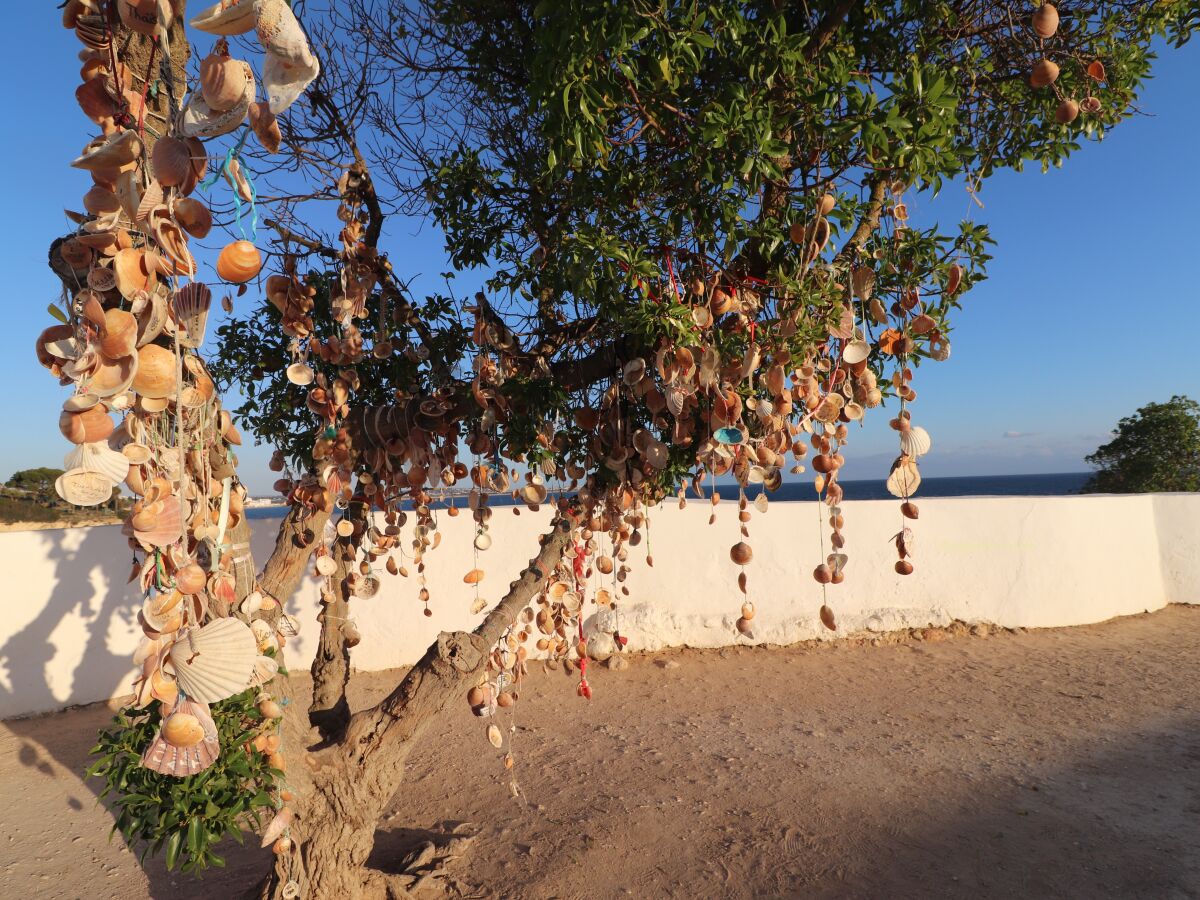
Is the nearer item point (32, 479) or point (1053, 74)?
point (1053, 74)

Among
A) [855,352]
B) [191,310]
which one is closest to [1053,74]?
[855,352]

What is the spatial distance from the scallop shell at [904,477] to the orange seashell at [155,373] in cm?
128

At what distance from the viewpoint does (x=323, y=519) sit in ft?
6.90

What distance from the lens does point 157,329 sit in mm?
725

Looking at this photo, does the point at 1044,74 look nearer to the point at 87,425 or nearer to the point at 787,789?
the point at 87,425

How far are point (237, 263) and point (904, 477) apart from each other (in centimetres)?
129

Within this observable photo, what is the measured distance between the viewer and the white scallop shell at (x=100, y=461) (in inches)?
32.1

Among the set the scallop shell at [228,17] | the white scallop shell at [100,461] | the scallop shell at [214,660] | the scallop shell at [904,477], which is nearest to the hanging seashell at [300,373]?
the white scallop shell at [100,461]

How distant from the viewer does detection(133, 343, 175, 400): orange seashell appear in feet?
2.49

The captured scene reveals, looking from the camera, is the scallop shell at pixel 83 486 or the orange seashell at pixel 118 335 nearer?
the orange seashell at pixel 118 335

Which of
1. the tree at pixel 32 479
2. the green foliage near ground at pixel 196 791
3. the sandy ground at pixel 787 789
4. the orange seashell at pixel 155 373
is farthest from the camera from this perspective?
the tree at pixel 32 479

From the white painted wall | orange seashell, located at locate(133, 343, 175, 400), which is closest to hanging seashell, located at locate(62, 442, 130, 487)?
orange seashell, located at locate(133, 343, 175, 400)

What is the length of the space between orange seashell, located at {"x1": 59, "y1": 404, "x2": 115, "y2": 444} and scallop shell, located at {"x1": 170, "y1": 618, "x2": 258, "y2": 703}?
26 cm

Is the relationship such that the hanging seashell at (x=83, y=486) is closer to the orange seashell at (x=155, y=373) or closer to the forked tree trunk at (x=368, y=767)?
the orange seashell at (x=155, y=373)
